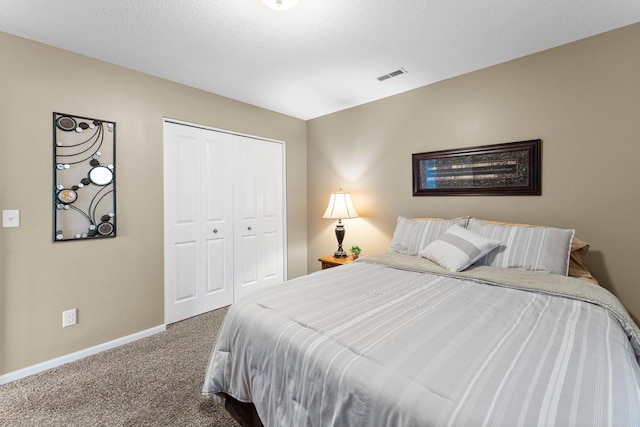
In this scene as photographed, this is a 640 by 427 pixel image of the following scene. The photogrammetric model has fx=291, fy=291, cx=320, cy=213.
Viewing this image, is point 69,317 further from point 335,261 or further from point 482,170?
point 482,170

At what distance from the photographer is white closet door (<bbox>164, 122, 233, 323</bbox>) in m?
→ 2.94

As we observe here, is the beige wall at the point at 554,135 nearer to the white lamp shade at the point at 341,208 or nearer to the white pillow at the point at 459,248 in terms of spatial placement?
the white lamp shade at the point at 341,208

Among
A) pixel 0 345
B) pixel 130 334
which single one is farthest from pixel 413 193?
pixel 0 345

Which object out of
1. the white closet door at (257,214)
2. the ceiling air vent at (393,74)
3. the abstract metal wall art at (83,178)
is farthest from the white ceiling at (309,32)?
the white closet door at (257,214)

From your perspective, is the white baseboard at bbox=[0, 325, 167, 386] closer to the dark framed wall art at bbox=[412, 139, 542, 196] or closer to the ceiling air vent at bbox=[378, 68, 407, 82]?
the dark framed wall art at bbox=[412, 139, 542, 196]

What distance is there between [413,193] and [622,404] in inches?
98.1

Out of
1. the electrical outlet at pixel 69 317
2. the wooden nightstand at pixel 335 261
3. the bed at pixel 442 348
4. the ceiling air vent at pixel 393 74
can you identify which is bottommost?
the electrical outlet at pixel 69 317

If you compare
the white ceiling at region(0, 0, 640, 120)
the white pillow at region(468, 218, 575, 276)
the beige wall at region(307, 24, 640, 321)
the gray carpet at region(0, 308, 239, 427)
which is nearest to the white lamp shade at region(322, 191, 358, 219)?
the beige wall at region(307, 24, 640, 321)

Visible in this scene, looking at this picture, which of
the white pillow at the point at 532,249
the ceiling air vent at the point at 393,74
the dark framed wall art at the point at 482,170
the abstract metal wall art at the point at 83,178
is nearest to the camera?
the white pillow at the point at 532,249

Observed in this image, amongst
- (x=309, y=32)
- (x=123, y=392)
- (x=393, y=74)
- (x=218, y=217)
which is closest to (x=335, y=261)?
(x=218, y=217)

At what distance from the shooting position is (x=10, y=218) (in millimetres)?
2043

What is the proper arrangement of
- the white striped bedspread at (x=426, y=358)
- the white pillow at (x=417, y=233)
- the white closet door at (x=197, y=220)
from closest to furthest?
the white striped bedspread at (x=426, y=358) → the white pillow at (x=417, y=233) → the white closet door at (x=197, y=220)

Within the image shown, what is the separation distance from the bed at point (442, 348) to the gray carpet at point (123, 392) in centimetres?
37

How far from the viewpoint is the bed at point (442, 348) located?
0.80 metres
